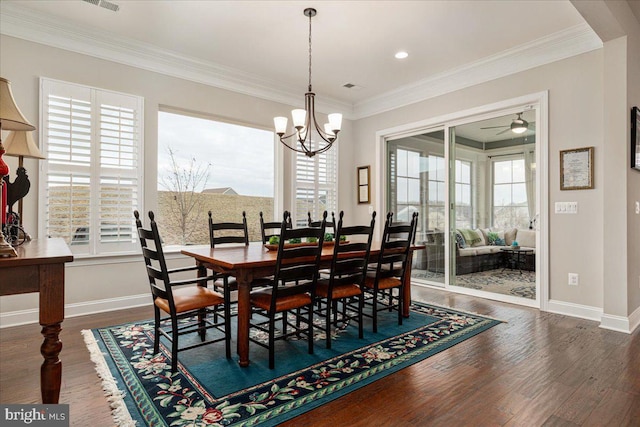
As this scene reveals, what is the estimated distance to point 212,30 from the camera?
3.65m

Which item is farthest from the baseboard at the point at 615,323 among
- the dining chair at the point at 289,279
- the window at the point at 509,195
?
the dining chair at the point at 289,279

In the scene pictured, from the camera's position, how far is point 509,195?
172 inches

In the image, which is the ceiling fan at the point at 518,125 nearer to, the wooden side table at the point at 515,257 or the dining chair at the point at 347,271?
the wooden side table at the point at 515,257

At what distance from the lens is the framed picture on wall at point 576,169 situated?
11.8 feet

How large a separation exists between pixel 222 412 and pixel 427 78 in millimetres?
4655

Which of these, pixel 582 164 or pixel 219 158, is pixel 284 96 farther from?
pixel 582 164

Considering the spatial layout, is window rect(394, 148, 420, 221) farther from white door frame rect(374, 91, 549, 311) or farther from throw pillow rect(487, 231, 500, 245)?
throw pillow rect(487, 231, 500, 245)

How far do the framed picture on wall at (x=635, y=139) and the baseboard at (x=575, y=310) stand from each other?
1.44m

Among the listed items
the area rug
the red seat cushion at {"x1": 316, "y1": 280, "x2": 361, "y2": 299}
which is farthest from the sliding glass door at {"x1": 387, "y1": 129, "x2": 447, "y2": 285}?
the red seat cushion at {"x1": 316, "y1": 280, "x2": 361, "y2": 299}

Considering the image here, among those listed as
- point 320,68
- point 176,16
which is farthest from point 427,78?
point 176,16

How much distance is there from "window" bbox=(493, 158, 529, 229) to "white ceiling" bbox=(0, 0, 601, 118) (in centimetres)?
113

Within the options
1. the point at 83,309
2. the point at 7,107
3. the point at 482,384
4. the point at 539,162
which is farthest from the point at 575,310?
the point at 83,309

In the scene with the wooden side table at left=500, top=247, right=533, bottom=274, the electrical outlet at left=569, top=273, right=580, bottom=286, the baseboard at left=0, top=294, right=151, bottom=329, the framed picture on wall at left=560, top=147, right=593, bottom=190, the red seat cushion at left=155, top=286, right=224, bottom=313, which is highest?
the framed picture on wall at left=560, top=147, right=593, bottom=190

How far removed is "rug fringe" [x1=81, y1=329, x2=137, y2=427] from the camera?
6.08ft
